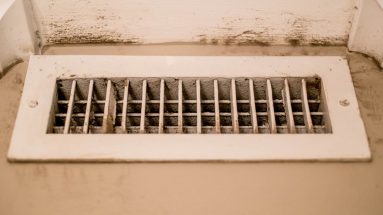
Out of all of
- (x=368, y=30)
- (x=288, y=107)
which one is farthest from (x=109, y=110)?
(x=368, y=30)

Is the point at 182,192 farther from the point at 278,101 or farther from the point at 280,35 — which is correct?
the point at 280,35

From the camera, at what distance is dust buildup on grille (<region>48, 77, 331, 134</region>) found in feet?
3.99

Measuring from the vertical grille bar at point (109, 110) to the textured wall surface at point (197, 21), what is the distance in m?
0.20

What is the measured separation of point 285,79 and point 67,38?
0.64 metres

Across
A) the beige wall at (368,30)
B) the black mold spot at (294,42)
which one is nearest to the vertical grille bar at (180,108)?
the black mold spot at (294,42)

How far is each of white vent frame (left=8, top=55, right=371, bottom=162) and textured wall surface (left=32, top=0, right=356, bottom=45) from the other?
0.47ft

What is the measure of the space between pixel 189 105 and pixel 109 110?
22 cm

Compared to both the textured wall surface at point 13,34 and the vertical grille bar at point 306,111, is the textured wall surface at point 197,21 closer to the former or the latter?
the textured wall surface at point 13,34

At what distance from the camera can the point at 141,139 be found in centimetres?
113

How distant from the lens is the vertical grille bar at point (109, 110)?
3.94ft

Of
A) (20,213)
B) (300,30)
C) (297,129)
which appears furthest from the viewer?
(300,30)

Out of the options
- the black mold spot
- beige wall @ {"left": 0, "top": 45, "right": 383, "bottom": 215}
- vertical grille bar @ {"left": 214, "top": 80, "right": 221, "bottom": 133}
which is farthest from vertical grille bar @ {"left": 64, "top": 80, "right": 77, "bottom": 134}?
the black mold spot

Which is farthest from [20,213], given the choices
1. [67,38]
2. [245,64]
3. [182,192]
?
[245,64]

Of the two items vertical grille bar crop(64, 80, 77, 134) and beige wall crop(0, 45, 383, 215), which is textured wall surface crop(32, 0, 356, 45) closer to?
vertical grille bar crop(64, 80, 77, 134)
